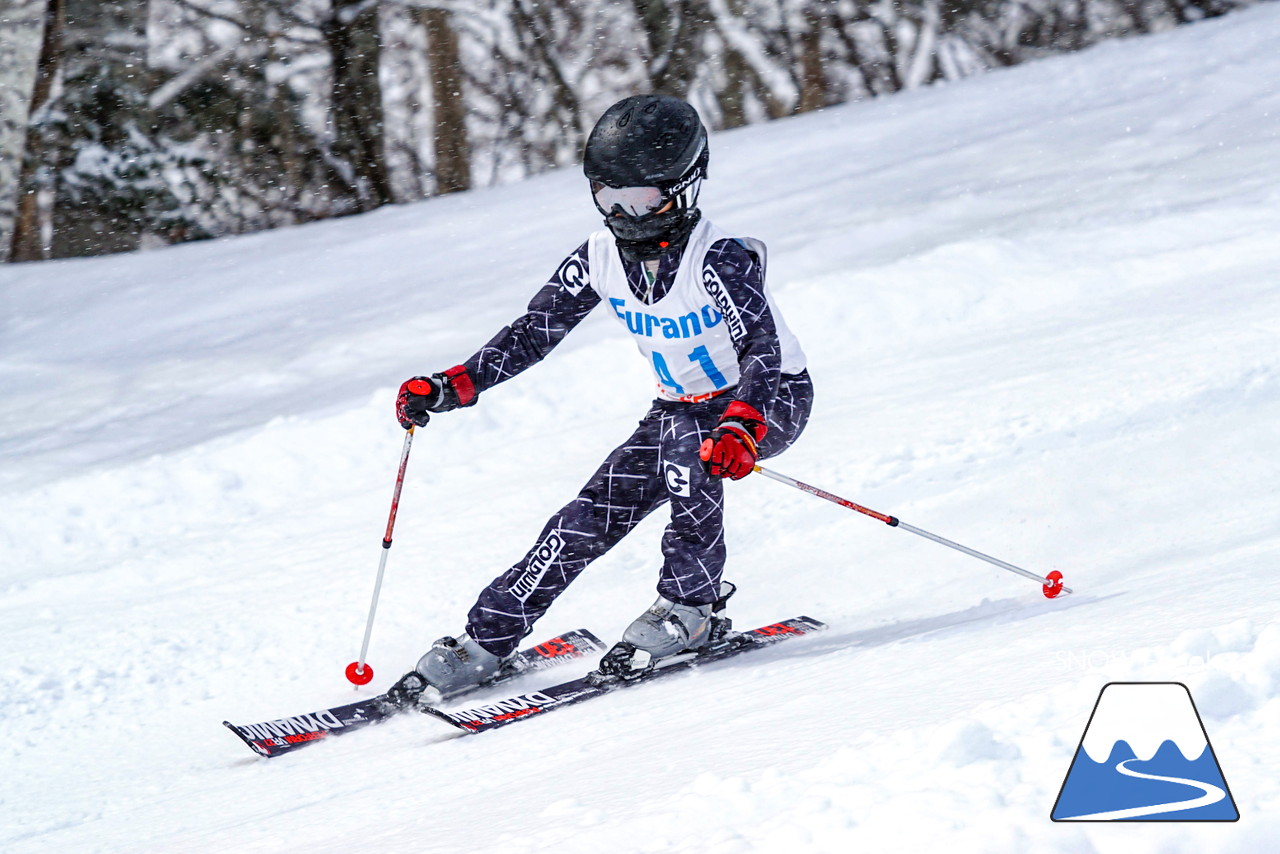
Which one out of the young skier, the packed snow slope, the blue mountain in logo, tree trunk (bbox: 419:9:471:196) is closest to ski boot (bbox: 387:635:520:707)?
the young skier

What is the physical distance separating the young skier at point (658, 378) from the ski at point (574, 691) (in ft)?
0.17

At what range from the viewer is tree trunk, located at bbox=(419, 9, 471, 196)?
1252 cm

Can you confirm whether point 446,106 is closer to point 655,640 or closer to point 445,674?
point 445,674

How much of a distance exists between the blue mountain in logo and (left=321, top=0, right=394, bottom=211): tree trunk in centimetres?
1239

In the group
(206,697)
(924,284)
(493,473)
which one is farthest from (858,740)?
(924,284)

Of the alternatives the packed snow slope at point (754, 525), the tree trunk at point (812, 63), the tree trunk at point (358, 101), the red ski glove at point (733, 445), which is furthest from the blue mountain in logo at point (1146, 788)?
the tree trunk at point (812, 63)

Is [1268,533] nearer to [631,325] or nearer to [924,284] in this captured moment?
[631,325]

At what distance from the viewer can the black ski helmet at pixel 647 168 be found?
11.0 ft

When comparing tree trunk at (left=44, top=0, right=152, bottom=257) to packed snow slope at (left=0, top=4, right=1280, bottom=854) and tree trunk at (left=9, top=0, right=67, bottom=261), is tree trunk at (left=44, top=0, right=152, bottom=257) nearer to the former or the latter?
tree trunk at (left=9, top=0, right=67, bottom=261)

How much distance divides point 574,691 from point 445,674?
0.42 meters

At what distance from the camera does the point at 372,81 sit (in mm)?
12977

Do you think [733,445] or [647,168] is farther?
[647,168]

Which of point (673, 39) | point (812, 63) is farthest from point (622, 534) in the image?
point (812, 63)

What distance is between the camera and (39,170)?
39.5 ft
